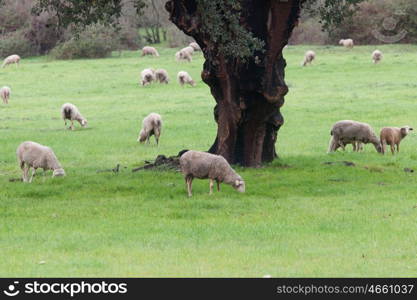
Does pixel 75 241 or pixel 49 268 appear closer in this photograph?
pixel 49 268

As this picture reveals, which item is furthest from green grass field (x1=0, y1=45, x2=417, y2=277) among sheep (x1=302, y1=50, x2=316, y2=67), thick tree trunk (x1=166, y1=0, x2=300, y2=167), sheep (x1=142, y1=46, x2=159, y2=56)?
sheep (x1=142, y1=46, x2=159, y2=56)

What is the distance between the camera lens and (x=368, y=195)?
20.0 m

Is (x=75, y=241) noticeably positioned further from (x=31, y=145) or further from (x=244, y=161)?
(x=244, y=161)

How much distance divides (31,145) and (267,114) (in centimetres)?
621

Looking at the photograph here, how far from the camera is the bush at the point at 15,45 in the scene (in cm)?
7856

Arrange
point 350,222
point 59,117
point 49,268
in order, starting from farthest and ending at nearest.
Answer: point 59,117 → point 350,222 → point 49,268

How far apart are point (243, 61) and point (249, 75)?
1.61 meters

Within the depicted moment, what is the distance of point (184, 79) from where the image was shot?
51.6m

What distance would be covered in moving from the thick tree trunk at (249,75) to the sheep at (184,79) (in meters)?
27.5

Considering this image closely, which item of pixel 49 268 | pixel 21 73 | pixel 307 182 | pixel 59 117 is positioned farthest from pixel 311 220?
pixel 21 73

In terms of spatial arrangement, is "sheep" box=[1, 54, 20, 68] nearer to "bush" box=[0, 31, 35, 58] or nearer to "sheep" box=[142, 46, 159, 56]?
"bush" box=[0, 31, 35, 58]

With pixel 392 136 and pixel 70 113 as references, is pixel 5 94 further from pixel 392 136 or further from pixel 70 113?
pixel 392 136

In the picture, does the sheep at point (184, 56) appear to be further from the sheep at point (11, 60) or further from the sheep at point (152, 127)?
the sheep at point (152, 127)

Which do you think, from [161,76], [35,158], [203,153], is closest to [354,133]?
[203,153]
